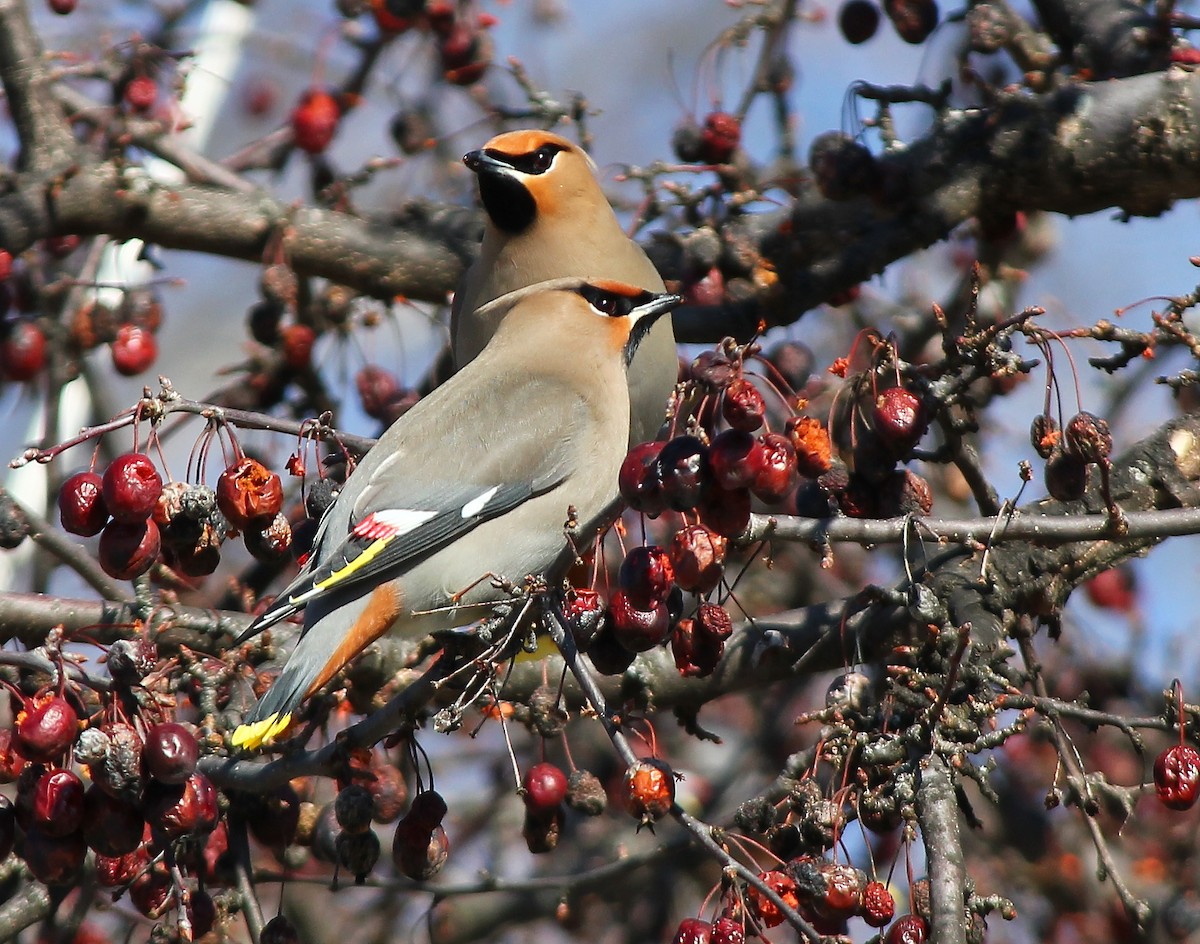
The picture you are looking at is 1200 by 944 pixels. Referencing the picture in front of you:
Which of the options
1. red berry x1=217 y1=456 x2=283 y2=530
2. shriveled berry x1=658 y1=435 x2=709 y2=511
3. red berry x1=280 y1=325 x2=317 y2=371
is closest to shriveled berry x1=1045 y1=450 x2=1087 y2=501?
shriveled berry x1=658 y1=435 x2=709 y2=511

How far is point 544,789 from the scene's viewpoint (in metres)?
2.74

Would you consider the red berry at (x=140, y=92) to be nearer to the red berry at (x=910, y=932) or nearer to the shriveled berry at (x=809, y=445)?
the shriveled berry at (x=809, y=445)

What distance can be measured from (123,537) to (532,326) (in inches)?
47.6

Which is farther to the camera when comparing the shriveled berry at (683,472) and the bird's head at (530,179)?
the bird's head at (530,179)

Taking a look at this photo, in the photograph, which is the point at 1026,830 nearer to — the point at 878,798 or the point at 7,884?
the point at 878,798

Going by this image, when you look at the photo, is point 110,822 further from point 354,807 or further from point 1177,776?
point 1177,776

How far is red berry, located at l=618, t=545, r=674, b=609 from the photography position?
2.39 m

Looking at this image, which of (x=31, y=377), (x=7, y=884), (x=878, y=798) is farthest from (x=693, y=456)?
(x=31, y=377)

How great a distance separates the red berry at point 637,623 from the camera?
244 cm

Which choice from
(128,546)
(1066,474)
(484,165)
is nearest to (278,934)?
(128,546)

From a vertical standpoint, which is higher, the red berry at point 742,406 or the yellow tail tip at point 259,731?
the red berry at point 742,406

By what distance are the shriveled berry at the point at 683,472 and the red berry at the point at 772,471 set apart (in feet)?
0.26

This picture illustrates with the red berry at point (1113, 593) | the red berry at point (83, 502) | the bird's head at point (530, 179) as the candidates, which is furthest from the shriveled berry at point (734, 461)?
the red berry at point (1113, 593)

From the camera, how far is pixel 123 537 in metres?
2.65
